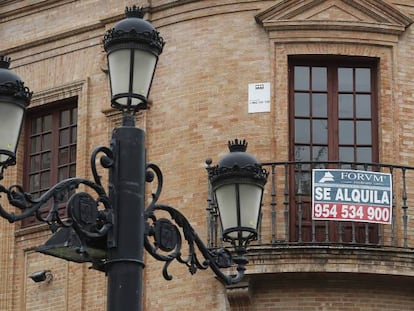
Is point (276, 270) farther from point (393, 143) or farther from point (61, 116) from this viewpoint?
point (61, 116)

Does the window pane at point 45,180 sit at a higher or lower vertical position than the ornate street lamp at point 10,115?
higher

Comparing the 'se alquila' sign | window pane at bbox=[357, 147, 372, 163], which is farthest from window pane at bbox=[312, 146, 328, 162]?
the 'se alquila' sign

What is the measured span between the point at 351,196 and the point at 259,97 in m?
2.19

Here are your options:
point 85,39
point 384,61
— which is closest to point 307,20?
point 384,61

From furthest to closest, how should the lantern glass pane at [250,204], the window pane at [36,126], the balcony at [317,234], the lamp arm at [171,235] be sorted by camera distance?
the window pane at [36,126] → the balcony at [317,234] → the lantern glass pane at [250,204] → the lamp arm at [171,235]

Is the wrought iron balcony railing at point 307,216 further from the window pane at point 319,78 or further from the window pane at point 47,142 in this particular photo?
the window pane at point 47,142

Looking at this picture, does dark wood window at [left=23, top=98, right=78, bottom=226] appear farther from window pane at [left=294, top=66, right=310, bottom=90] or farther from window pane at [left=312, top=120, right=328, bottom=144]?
window pane at [left=312, top=120, right=328, bottom=144]

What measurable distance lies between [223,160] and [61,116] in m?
10.9

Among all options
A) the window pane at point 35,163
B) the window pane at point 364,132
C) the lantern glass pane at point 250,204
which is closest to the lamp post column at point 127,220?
the lantern glass pane at point 250,204

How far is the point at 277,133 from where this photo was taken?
22.3 meters

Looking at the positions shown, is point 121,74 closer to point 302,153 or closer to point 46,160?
point 302,153

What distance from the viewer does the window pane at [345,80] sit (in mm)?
22875

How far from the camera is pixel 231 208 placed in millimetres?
13852

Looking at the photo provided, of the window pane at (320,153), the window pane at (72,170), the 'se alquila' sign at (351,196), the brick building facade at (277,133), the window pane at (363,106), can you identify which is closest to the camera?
the brick building facade at (277,133)
